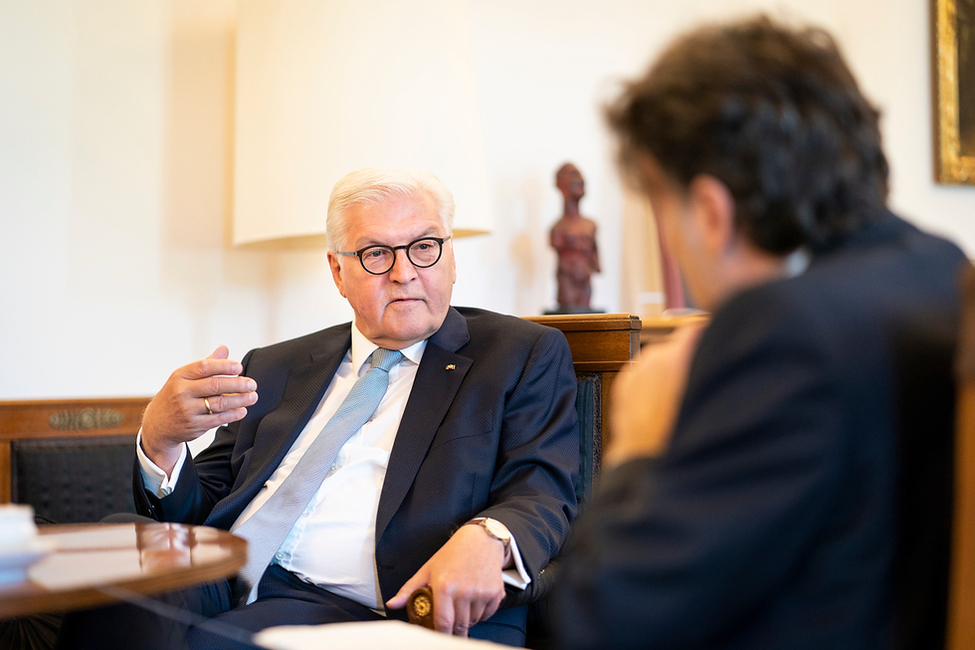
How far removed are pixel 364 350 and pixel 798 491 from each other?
1.57m

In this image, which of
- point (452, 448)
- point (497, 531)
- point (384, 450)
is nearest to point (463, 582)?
point (497, 531)

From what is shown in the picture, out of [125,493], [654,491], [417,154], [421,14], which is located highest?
[421,14]

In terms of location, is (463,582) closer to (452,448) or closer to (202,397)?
(452,448)

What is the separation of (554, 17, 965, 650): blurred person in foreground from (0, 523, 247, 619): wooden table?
1.82 feet

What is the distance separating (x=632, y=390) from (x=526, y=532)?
0.84 metres

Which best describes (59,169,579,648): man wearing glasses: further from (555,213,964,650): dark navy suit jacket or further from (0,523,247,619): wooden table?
(555,213,964,650): dark navy suit jacket

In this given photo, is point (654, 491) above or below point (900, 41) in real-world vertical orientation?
below

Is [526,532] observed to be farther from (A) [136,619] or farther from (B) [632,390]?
(B) [632,390]

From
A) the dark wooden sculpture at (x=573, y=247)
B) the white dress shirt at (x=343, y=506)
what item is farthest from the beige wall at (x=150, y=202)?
the white dress shirt at (x=343, y=506)

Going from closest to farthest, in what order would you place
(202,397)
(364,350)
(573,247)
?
(202,397) < (364,350) < (573,247)

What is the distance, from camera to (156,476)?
1898mm

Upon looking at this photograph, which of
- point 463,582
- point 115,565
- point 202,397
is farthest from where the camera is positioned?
point 202,397

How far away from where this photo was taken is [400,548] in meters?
1.80

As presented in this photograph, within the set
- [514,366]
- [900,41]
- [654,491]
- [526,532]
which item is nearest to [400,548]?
[526,532]
